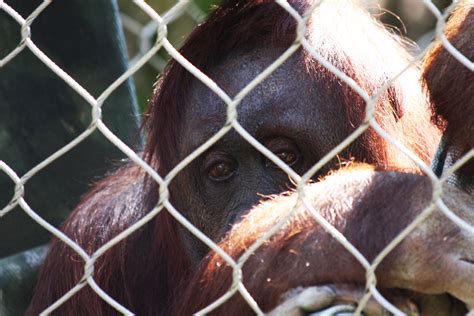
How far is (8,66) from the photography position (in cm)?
263

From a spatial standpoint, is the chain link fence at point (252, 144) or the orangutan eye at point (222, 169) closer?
the chain link fence at point (252, 144)

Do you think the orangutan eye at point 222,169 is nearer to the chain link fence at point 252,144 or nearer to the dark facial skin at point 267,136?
the dark facial skin at point 267,136

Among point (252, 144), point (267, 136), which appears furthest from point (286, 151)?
point (252, 144)

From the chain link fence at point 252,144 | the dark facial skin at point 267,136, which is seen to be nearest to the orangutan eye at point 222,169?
the dark facial skin at point 267,136

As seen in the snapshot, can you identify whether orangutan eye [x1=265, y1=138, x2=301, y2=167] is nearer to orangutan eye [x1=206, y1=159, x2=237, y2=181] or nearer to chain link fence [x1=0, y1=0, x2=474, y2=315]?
orangutan eye [x1=206, y1=159, x2=237, y2=181]

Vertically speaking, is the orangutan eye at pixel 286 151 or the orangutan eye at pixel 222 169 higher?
the orangutan eye at pixel 222 169

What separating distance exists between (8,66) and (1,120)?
0.15m

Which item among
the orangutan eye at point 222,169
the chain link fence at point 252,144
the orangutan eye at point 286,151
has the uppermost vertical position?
the chain link fence at point 252,144

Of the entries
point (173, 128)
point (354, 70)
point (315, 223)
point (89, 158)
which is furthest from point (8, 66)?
point (315, 223)

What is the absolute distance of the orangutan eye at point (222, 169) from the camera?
2.24 metres

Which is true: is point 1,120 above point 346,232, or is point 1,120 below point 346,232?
above

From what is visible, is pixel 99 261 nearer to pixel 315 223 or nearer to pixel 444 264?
pixel 315 223

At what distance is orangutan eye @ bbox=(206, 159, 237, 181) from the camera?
2.24 meters

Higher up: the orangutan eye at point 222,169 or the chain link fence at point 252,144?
the chain link fence at point 252,144
